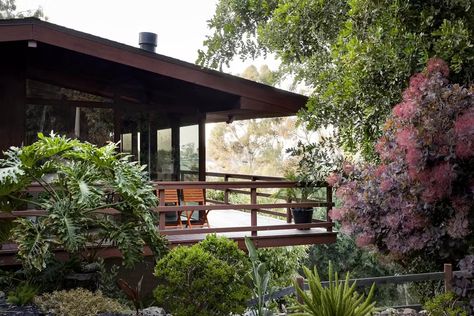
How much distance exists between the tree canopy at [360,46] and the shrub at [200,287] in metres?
3.47

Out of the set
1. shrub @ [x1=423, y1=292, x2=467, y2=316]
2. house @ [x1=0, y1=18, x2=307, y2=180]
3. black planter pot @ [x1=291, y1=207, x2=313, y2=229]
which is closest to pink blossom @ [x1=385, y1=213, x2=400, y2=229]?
shrub @ [x1=423, y1=292, x2=467, y2=316]

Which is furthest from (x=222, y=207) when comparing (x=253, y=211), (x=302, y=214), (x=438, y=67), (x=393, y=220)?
(x=438, y=67)

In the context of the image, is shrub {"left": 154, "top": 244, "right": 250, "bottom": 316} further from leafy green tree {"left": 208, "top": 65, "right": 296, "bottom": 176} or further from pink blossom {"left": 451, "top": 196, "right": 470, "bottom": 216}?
leafy green tree {"left": 208, "top": 65, "right": 296, "bottom": 176}

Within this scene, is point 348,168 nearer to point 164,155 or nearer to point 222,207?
point 222,207

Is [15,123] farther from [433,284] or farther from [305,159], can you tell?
[433,284]

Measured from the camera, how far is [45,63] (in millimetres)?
8656

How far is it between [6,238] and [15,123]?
8.03 feet

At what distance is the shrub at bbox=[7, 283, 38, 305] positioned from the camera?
18.3ft

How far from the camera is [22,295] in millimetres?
5598

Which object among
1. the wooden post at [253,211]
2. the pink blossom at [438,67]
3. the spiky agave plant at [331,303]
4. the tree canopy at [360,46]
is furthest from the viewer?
the wooden post at [253,211]

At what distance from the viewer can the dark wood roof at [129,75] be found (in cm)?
782

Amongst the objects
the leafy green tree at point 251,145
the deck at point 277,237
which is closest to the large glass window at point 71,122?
the deck at point 277,237

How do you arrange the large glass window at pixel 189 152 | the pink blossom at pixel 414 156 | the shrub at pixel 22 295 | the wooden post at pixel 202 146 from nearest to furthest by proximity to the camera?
the shrub at pixel 22 295 → the pink blossom at pixel 414 156 → the large glass window at pixel 189 152 → the wooden post at pixel 202 146

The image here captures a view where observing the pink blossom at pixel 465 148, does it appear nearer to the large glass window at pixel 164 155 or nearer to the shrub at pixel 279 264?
the shrub at pixel 279 264
